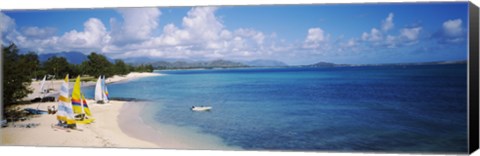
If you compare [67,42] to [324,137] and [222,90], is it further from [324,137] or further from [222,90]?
[324,137]

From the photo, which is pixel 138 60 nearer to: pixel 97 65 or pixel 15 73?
pixel 97 65

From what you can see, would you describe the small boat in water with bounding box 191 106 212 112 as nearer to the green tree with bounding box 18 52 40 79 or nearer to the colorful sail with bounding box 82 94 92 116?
the colorful sail with bounding box 82 94 92 116

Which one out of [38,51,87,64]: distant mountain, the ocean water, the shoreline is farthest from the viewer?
[38,51,87,64]: distant mountain

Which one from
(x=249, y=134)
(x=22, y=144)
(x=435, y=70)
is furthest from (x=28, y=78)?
(x=435, y=70)

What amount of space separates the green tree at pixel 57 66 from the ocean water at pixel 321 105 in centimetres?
53

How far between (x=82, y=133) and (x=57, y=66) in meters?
1.23

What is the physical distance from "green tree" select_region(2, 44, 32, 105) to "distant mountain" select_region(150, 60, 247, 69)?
2262 mm

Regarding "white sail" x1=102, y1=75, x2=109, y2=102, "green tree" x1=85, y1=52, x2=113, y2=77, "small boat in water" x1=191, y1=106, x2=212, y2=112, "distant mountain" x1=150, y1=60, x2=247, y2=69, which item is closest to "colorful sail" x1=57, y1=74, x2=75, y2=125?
"green tree" x1=85, y1=52, x2=113, y2=77

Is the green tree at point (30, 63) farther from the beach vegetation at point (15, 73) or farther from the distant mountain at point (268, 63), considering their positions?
the distant mountain at point (268, 63)

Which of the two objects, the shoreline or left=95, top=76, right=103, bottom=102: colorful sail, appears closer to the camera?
the shoreline

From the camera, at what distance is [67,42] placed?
360 inches

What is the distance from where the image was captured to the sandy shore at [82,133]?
28.5 feet

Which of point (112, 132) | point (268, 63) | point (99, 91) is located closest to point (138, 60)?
point (99, 91)

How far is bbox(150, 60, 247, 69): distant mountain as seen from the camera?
8797 mm
